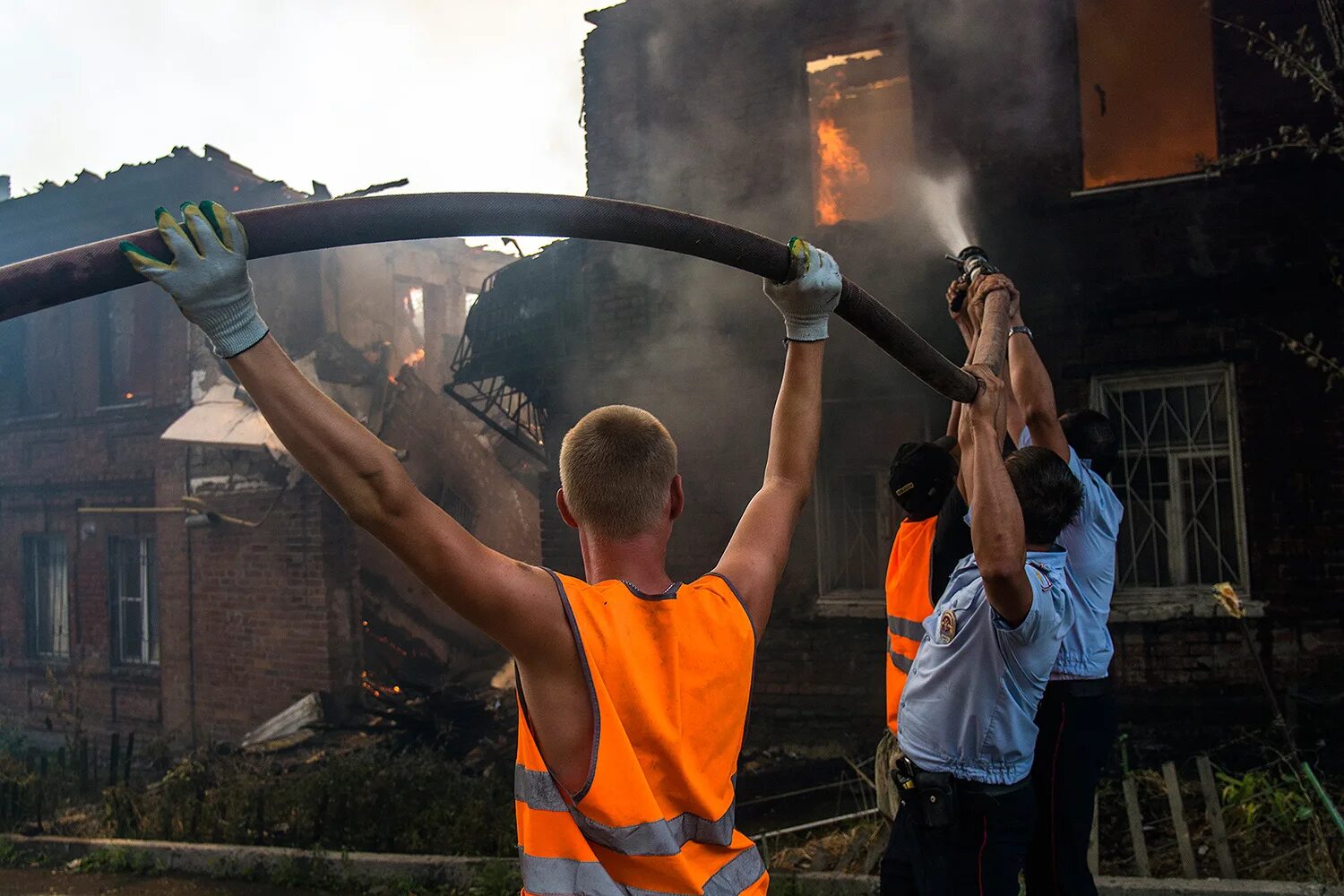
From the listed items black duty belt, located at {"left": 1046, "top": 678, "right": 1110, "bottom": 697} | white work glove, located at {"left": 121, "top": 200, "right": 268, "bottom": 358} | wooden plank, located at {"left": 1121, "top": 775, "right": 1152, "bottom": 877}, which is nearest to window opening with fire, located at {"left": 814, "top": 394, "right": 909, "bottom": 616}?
wooden plank, located at {"left": 1121, "top": 775, "right": 1152, "bottom": 877}

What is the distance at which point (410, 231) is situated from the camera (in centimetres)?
162

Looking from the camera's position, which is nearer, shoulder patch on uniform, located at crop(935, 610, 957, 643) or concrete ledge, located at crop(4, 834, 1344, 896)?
shoulder patch on uniform, located at crop(935, 610, 957, 643)

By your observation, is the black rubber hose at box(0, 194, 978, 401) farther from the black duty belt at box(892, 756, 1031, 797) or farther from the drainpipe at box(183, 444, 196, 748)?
the drainpipe at box(183, 444, 196, 748)

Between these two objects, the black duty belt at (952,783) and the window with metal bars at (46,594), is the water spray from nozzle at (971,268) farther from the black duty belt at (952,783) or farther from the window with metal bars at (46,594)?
the window with metal bars at (46,594)

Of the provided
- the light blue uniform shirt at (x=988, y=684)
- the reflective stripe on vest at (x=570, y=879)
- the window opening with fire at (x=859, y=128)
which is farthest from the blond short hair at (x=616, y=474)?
the window opening with fire at (x=859, y=128)

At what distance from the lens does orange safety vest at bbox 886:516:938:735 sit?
A: 11.6ft

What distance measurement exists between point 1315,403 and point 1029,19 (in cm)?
361

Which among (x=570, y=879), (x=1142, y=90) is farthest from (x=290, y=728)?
(x=1142, y=90)

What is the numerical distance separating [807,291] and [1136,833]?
4.24 meters

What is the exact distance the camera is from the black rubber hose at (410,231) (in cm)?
145

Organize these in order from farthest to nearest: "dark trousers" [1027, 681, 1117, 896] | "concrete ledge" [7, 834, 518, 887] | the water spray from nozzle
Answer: "concrete ledge" [7, 834, 518, 887], the water spray from nozzle, "dark trousers" [1027, 681, 1117, 896]

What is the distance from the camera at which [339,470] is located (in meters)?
1.42

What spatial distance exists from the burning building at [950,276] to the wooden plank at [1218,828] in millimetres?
1548

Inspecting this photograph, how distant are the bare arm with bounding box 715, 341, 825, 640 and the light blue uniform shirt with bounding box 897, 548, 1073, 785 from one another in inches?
37.1
